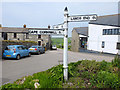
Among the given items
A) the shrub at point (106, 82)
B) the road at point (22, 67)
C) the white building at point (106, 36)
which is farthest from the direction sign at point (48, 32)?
the white building at point (106, 36)

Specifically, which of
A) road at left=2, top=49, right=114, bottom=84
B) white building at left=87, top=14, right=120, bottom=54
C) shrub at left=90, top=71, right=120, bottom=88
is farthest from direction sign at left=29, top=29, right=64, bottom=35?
white building at left=87, top=14, right=120, bottom=54

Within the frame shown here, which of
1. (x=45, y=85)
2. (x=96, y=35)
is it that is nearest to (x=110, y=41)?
(x=96, y=35)

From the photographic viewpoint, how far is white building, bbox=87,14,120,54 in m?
19.8

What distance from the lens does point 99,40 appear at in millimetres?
22344

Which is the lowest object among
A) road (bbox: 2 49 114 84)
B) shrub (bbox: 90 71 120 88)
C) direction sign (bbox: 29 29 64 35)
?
road (bbox: 2 49 114 84)

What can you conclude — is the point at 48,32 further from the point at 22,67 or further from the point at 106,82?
the point at 22,67

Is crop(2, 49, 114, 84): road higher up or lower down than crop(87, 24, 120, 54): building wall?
lower down

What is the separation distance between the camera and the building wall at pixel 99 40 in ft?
66.2

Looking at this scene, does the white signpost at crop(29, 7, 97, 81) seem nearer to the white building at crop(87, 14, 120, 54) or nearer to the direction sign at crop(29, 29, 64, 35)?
the direction sign at crop(29, 29, 64, 35)

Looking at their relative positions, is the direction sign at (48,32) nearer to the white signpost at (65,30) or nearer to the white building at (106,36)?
the white signpost at (65,30)

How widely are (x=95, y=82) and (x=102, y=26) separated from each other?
796 inches

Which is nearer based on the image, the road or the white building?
the road

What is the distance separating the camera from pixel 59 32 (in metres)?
4.38

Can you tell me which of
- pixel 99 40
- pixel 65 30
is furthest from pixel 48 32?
pixel 99 40
